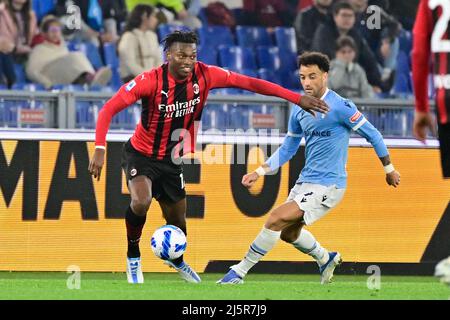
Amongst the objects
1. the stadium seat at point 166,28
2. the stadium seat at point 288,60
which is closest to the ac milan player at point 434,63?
the stadium seat at point 166,28

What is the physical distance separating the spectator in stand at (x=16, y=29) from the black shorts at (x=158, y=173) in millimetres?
5773

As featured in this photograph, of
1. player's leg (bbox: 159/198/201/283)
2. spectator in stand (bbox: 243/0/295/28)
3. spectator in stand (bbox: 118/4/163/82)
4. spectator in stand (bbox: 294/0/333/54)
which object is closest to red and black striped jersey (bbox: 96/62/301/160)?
player's leg (bbox: 159/198/201/283)

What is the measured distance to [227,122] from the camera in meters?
14.2

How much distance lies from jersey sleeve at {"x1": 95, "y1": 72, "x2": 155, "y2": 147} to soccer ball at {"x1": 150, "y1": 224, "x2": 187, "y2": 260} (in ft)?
3.40

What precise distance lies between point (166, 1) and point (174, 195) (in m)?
7.65

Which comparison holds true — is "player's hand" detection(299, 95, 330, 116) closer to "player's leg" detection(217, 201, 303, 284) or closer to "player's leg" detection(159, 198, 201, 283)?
"player's leg" detection(217, 201, 303, 284)

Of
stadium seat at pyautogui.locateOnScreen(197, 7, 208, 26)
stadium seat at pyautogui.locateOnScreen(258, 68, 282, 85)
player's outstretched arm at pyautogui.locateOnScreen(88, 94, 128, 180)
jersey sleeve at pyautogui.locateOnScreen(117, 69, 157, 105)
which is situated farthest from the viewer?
stadium seat at pyautogui.locateOnScreen(197, 7, 208, 26)

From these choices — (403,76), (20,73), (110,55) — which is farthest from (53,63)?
(403,76)

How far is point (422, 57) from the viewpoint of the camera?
24.7 feet

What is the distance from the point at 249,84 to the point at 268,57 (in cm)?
783

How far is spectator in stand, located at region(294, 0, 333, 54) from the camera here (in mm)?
17172

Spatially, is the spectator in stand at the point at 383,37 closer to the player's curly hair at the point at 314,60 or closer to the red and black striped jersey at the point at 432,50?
the player's curly hair at the point at 314,60
